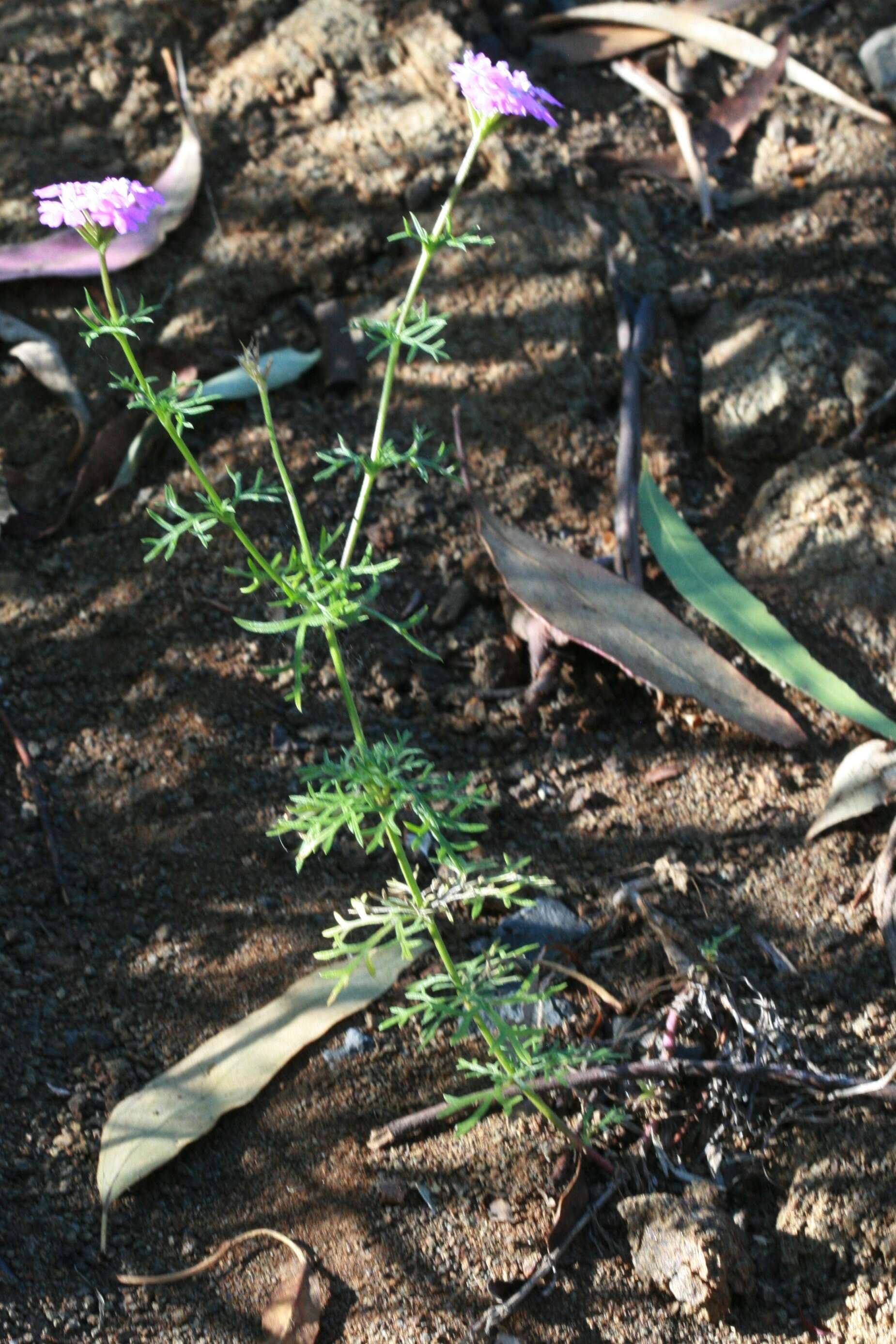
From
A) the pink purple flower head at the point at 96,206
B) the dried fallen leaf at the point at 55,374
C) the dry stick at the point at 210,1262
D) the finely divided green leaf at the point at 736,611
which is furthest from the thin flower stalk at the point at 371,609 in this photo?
the dried fallen leaf at the point at 55,374

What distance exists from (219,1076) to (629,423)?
1877mm

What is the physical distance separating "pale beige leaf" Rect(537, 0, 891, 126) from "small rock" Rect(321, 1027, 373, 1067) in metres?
3.10

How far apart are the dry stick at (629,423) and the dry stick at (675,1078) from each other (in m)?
1.16

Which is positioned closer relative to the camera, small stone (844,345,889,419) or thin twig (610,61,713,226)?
small stone (844,345,889,419)

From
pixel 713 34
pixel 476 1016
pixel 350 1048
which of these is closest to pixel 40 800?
pixel 350 1048

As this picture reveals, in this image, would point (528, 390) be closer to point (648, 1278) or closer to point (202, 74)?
point (202, 74)

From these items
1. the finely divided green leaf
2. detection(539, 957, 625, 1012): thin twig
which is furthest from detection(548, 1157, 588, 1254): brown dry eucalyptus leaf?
the finely divided green leaf

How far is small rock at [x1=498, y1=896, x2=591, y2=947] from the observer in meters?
2.52

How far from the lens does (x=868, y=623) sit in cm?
296

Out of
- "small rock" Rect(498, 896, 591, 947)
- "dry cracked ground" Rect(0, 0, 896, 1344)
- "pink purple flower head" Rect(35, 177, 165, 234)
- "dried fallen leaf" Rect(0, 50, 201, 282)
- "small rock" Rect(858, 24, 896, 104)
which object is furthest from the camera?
"small rock" Rect(858, 24, 896, 104)

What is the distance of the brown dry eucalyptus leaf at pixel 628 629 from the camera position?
9.14 feet

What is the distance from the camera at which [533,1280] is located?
2.11 metres

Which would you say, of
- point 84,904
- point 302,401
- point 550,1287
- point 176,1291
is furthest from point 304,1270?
point 302,401

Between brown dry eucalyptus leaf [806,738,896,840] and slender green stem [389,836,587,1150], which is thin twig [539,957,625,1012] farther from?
brown dry eucalyptus leaf [806,738,896,840]
